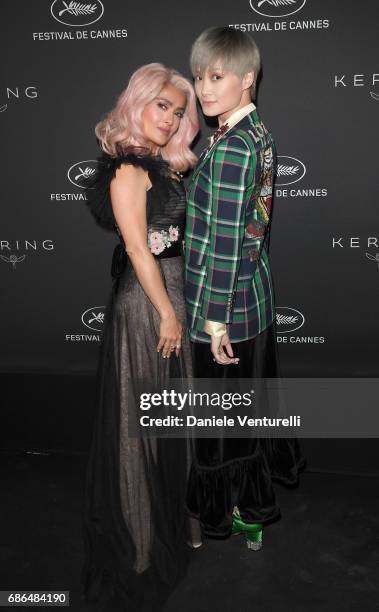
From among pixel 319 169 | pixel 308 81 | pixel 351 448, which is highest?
pixel 308 81

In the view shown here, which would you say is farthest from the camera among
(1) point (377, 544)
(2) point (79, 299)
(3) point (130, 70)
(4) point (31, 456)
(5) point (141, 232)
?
(4) point (31, 456)

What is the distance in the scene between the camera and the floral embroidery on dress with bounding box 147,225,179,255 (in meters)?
1.95

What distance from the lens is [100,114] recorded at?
8.87 ft

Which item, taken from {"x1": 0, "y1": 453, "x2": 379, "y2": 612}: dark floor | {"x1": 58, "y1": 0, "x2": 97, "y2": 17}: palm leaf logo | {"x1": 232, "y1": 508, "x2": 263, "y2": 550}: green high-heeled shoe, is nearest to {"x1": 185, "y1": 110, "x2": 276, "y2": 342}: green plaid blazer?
{"x1": 232, "y1": 508, "x2": 263, "y2": 550}: green high-heeled shoe

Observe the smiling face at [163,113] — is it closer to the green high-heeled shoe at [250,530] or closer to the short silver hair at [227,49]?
the short silver hair at [227,49]

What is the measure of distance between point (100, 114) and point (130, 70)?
0.25 m

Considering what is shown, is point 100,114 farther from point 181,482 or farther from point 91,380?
point 181,482

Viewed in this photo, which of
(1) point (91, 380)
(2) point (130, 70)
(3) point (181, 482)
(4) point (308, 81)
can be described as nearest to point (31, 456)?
(1) point (91, 380)

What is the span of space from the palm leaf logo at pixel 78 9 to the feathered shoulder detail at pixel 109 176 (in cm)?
107

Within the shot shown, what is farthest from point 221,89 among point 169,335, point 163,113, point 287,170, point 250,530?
point 250,530

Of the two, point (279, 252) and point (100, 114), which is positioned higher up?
point (100, 114)

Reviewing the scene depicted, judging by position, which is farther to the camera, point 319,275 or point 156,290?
point 319,275

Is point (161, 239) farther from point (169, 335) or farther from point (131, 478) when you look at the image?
point (131, 478)

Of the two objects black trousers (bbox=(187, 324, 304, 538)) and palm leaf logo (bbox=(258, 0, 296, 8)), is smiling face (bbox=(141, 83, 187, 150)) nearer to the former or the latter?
black trousers (bbox=(187, 324, 304, 538))
